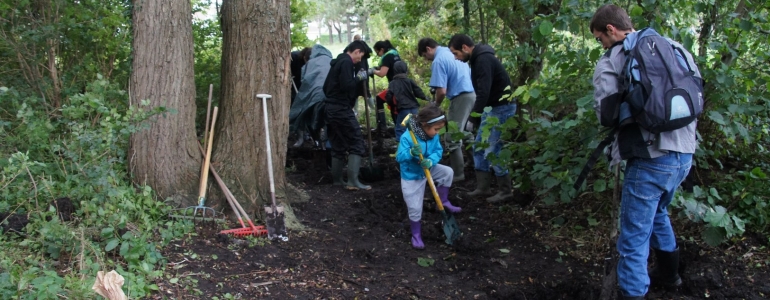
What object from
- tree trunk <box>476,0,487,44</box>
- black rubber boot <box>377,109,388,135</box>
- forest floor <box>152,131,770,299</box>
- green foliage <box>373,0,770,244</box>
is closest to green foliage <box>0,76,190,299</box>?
forest floor <box>152,131,770,299</box>

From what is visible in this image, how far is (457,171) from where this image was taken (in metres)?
7.48

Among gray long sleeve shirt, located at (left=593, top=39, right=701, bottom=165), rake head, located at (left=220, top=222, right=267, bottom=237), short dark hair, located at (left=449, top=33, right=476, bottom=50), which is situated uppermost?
short dark hair, located at (left=449, top=33, right=476, bottom=50)

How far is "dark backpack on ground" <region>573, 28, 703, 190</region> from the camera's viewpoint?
3.14 meters

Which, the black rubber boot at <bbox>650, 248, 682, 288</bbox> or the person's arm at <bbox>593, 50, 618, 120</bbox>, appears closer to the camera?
the person's arm at <bbox>593, 50, 618, 120</bbox>

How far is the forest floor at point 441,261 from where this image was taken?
409 cm

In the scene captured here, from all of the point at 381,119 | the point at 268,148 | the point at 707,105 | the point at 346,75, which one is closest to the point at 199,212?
the point at 268,148

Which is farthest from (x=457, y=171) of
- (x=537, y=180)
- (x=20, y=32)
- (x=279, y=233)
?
(x=20, y=32)

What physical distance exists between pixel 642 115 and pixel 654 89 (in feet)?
0.47

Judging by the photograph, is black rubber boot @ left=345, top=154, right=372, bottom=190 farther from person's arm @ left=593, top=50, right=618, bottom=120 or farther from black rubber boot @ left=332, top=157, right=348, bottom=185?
person's arm @ left=593, top=50, right=618, bottom=120

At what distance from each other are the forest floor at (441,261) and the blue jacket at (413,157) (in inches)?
24.6

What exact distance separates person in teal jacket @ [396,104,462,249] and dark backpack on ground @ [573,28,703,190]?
76.0 inches

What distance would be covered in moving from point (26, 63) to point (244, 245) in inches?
148

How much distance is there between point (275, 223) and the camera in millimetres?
4996

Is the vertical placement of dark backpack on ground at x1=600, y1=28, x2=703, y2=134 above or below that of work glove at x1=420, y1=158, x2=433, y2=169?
above
